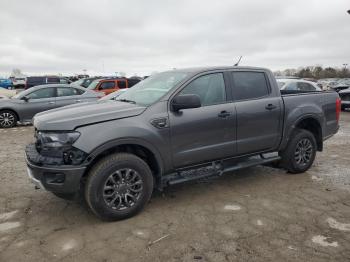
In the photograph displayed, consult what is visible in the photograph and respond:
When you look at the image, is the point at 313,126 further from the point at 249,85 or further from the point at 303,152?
the point at 249,85

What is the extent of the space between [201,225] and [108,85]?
13.3 m

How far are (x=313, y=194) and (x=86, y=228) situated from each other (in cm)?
309

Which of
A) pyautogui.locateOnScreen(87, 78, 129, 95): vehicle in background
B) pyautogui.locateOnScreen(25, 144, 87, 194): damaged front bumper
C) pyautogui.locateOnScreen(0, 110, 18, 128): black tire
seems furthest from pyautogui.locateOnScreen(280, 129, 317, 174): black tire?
pyautogui.locateOnScreen(87, 78, 129, 95): vehicle in background

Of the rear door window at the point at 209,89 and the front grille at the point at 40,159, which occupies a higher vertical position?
the rear door window at the point at 209,89

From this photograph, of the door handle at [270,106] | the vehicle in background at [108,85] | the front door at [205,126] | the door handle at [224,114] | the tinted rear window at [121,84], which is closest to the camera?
the front door at [205,126]

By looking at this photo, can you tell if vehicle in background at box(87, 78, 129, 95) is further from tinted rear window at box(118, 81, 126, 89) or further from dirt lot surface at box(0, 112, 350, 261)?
dirt lot surface at box(0, 112, 350, 261)

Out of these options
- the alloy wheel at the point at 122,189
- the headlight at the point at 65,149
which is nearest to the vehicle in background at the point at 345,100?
the alloy wheel at the point at 122,189

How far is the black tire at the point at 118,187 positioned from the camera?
3.62m

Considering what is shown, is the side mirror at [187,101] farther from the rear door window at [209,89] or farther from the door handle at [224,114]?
the door handle at [224,114]

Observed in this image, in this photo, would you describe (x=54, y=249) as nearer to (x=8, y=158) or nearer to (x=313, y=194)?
(x=313, y=194)

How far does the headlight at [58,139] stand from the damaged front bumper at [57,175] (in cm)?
15

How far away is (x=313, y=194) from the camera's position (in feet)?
15.3

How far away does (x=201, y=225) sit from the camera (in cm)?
372

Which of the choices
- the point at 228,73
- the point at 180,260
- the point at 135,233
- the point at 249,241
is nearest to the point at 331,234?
the point at 249,241
